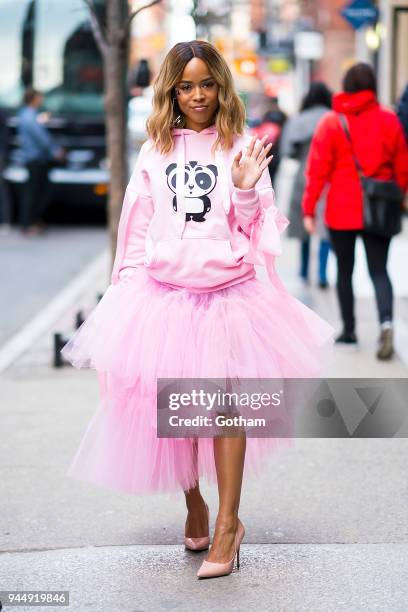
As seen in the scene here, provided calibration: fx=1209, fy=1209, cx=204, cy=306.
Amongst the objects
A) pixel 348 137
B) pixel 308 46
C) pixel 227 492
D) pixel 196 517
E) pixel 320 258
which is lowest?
pixel 196 517

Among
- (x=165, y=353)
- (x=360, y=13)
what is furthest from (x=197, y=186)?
(x=360, y=13)

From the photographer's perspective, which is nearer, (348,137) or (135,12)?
(348,137)

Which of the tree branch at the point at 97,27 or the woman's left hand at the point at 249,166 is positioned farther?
the tree branch at the point at 97,27

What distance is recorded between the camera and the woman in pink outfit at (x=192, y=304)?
4148mm

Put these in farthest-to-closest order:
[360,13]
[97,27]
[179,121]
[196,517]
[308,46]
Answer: [308,46] < [360,13] < [97,27] < [196,517] < [179,121]

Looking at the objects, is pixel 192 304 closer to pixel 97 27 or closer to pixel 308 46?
pixel 97 27

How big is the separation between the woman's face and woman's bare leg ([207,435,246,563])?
1142mm

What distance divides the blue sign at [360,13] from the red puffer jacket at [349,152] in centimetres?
1012

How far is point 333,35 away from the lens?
43625mm

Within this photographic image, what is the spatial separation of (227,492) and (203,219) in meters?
0.95

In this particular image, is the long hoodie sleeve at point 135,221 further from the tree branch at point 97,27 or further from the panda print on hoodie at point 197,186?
the tree branch at point 97,27

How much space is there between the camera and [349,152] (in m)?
8.12

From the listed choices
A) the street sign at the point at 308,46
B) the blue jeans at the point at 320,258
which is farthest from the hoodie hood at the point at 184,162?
the street sign at the point at 308,46

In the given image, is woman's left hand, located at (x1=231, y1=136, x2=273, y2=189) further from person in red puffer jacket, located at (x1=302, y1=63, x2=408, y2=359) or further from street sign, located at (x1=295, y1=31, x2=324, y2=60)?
street sign, located at (x1=295, y1=31, x2=324, y2=60)
